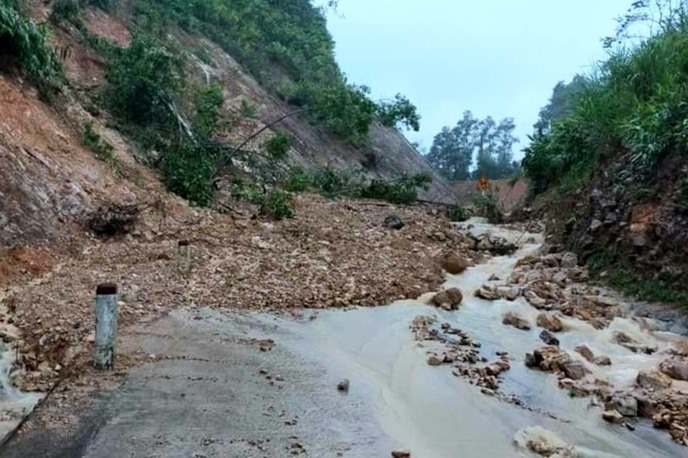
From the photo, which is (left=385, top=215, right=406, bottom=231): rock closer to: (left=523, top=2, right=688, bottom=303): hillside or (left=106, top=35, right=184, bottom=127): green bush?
(left=523, top=2, right=688, bottom=303): hillside

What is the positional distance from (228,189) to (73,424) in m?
7.22

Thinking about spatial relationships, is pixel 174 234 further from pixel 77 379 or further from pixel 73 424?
pixel 73 424

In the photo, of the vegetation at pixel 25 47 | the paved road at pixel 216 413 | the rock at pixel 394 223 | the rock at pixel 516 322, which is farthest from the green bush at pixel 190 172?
the rock at pixel 516 322

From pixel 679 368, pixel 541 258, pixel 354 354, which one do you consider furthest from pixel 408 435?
pixel 541 258

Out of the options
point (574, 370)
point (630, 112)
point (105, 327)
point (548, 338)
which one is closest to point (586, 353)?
point (548, 338)

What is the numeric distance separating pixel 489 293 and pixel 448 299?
65 centimetres

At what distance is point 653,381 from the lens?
4266 millimetres

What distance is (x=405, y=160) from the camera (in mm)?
22094

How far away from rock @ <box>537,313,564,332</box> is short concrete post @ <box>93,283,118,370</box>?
12.3 ft

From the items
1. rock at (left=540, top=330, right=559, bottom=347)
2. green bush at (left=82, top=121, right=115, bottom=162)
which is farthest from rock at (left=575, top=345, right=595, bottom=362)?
green bush at (left=82, top=121, right=115, bottom=162)

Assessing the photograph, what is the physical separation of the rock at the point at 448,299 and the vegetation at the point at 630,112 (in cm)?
288

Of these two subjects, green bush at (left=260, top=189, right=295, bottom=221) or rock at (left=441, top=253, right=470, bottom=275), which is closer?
rock at (left=441, top=253, right=470, bottom=275)

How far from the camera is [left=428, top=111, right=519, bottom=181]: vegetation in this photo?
35.1 m

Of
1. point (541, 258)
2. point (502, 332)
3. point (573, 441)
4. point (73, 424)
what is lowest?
point (73, 424)
